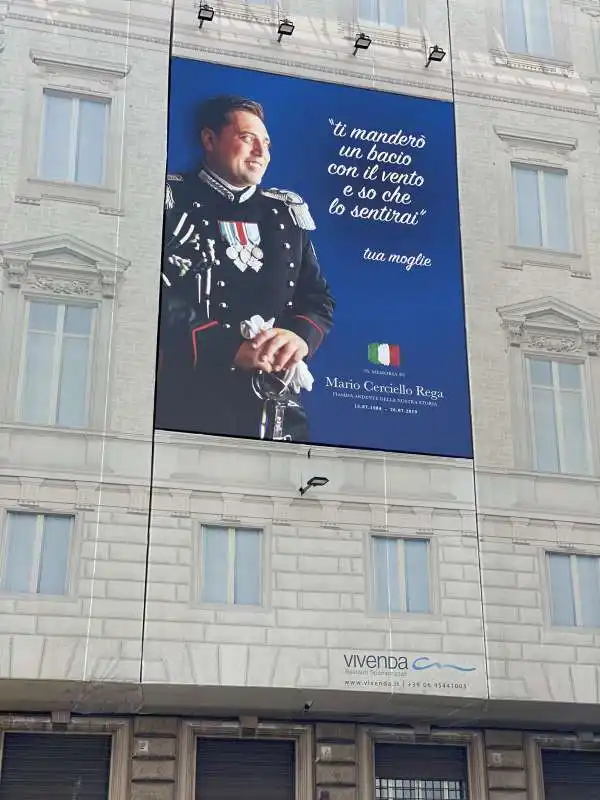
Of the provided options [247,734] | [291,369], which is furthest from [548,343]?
[247,734]

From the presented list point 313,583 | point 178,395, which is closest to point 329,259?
point 178,395

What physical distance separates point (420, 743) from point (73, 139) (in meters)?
11.6

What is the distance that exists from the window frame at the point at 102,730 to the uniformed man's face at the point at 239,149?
9102mm

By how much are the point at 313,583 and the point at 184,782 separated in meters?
3.57

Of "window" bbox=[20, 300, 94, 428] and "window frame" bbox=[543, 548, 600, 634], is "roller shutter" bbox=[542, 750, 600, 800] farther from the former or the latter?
"window" bbox=[20, 300, 94, 428]

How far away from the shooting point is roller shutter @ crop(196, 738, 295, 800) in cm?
1834

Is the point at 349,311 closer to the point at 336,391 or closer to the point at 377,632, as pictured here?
the point at 336,391

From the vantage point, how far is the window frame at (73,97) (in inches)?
768

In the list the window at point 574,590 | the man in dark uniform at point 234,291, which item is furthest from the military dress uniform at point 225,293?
the window at point 574,590

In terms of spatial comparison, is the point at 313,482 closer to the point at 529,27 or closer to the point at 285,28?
the point at 285,28

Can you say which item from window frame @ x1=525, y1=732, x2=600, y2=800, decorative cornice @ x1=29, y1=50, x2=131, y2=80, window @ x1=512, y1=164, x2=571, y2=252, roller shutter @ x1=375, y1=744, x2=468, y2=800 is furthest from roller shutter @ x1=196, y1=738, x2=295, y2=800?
decorative cornice @ x1=29, y1=50, x2=131, y2=80

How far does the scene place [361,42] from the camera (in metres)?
21.8

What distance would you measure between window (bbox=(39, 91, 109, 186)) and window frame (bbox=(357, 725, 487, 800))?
1015 cm

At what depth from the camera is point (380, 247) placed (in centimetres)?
2086
